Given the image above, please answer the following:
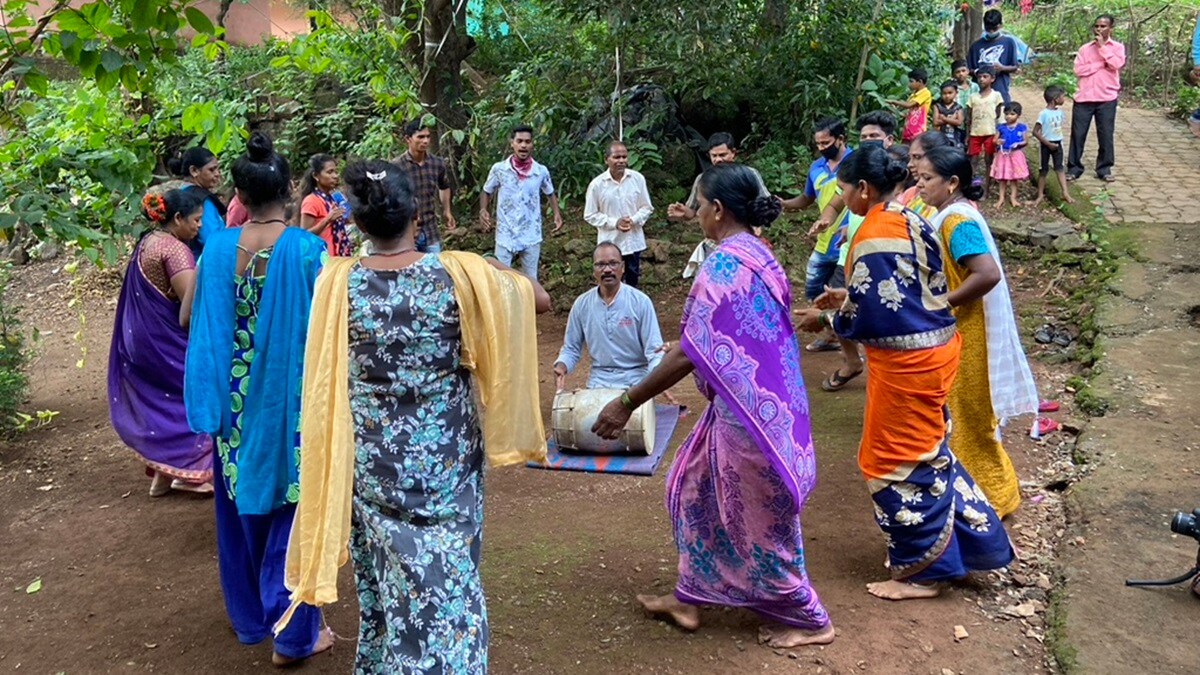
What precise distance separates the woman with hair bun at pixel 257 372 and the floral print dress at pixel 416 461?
1.88 ft

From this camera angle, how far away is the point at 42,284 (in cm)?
1180

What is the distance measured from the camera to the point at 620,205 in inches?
308

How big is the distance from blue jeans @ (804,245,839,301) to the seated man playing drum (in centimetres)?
155

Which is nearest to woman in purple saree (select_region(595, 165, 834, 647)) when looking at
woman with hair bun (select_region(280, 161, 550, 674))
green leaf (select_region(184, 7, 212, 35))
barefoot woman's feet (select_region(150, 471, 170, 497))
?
woman with hair bun (select_region(280, 161, 550, 674))

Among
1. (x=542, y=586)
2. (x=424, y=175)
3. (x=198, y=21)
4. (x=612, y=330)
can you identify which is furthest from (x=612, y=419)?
(x=424, y=175)

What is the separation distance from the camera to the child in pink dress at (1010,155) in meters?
9.42

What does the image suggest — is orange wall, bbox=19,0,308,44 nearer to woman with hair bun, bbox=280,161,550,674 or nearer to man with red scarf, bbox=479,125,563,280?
man with red scarf, bbox=479,125,563,280

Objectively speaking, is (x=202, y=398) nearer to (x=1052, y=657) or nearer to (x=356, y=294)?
(x=356, y=294)

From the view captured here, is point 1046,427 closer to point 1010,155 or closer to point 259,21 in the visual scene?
point 1010,155

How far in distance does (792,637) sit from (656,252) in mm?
6468

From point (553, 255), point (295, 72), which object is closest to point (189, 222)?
point (553, 255)

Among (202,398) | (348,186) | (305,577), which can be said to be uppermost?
(348,186)

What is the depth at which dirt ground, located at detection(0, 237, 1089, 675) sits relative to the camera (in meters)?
3.49

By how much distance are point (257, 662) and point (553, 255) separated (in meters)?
6.76
